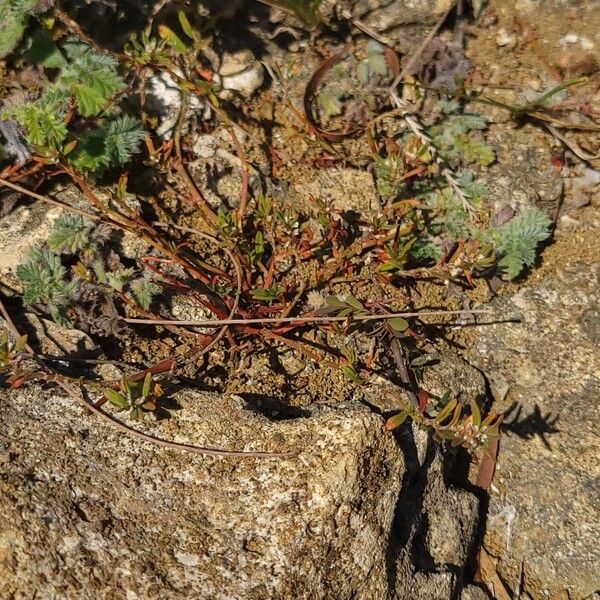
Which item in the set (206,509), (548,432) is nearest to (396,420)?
(206,509)

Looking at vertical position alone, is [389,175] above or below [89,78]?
below

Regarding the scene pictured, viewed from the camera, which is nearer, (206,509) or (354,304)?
(206,509)

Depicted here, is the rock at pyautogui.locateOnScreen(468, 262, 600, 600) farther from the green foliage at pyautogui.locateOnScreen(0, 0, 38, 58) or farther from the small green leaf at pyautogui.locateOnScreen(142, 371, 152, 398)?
the green foliage at pyautogui.locateOnScreen(0, 0, 38, 58)

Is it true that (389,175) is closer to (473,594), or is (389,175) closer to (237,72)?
(237,72)

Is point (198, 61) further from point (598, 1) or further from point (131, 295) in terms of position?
point (598, 1)

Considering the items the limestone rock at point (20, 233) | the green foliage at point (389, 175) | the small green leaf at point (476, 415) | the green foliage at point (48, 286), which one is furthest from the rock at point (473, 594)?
the limestone rock at point (20, 233)

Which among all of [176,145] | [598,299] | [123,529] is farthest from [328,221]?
[123,529]

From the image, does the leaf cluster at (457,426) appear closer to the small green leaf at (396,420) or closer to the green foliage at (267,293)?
the small green leaf at (396,420)
